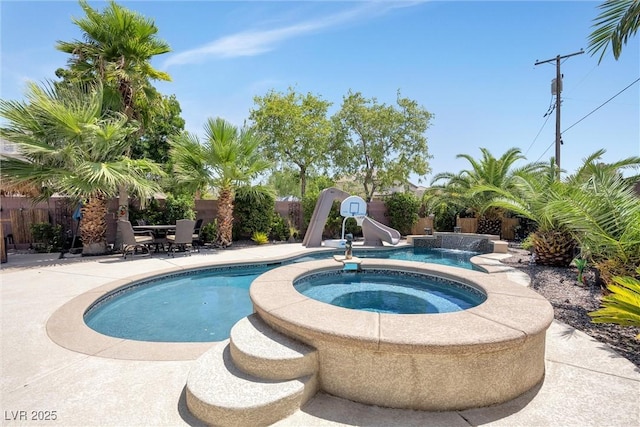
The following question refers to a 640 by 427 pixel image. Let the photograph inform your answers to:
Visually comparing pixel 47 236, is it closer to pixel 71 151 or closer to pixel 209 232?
pixel 71 151

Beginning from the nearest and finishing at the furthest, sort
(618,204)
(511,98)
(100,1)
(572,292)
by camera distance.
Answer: (618,204), (572,292), (100,1), (511,98)

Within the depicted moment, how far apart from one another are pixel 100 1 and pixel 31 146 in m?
5.65

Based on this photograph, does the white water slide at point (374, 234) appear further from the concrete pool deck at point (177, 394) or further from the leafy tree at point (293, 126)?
the leafy tree at point (293, 126)

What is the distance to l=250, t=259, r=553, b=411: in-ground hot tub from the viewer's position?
8.87 ft

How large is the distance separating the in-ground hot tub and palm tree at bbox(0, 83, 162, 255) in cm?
921

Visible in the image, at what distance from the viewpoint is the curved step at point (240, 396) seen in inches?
97.5

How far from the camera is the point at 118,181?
977cm

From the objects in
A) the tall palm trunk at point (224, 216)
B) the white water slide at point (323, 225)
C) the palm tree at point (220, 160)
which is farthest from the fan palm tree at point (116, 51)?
the white water slide at point (323, 225)

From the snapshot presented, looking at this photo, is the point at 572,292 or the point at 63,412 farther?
the point at 572,292

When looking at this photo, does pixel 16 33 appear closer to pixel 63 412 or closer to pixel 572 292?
pixel 63 412

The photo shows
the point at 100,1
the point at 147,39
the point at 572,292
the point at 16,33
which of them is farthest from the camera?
the point at 147,39

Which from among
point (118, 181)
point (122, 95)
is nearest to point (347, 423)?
point (118, 181)

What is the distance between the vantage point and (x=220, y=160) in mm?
12031

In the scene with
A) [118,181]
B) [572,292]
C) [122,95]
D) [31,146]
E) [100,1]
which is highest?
[100,1]
